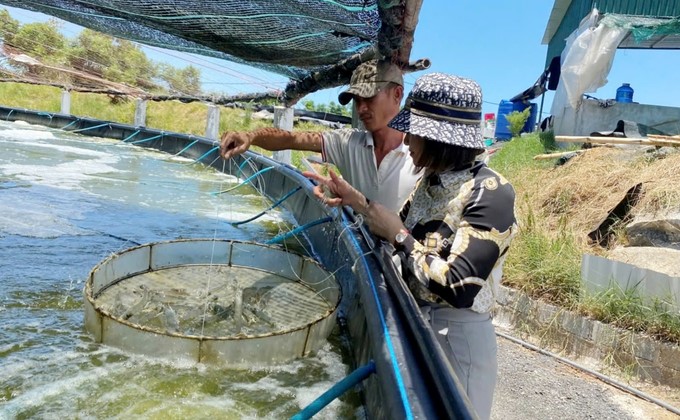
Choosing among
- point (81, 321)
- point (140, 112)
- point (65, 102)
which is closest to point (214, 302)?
point (81, 321)

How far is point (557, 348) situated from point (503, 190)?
10.6 feet

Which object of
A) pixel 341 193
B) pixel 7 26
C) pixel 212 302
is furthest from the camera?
pixel 7 26

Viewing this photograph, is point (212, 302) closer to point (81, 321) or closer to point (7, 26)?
point (81, 321)

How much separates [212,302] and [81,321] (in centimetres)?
73

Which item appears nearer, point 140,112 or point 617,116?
point 617,116

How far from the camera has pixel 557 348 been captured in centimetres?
420

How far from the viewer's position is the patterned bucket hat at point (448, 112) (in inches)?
61.4

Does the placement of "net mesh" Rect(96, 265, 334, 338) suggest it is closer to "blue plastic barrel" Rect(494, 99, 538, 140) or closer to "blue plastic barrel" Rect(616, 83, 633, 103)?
"blue plastic barrel" Rect(616, 83, 633, 103)

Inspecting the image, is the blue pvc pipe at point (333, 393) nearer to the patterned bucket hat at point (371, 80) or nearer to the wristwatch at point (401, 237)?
the wristwatch at point (401, 237)

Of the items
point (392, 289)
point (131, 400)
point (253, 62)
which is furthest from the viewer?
point (253, 62)

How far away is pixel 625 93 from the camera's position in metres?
12.8

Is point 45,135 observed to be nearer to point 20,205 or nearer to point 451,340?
point 20,205

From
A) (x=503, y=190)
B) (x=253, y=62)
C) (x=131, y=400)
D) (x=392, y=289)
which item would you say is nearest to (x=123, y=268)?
(x=131, y=400)

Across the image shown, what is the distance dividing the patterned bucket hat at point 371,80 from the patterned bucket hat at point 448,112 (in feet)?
3.84
